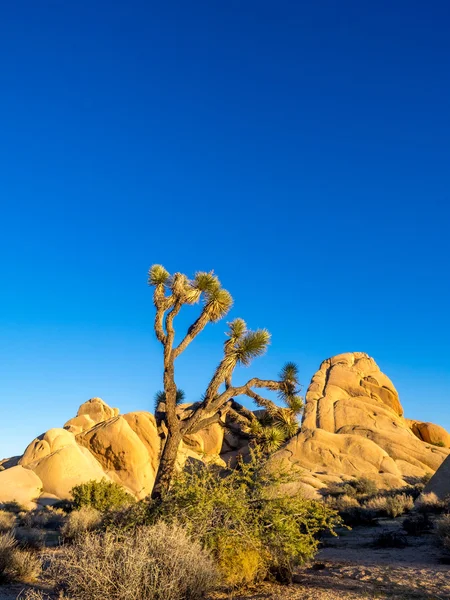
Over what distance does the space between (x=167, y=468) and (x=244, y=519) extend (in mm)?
5511

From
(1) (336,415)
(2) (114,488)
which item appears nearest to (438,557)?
(2) (114,488)

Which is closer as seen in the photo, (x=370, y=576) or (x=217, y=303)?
(x=370, y=576)

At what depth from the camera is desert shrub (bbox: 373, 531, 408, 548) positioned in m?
12.4

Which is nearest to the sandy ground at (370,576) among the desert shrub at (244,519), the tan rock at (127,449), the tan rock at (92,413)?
the desert shrub at (244,519)

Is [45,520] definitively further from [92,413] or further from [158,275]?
[92,413]

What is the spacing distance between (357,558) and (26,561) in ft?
22.7

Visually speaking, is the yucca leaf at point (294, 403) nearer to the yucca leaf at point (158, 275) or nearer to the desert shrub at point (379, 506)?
the desert shrub at point (379, 506)

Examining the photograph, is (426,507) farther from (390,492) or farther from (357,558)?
(390,492)

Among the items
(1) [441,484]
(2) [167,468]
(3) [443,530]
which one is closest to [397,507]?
(1) [441,484]

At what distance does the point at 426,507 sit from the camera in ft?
52.7

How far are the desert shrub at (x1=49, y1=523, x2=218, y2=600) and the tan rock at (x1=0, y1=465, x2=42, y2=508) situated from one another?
59.1ft

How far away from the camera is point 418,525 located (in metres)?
14.1

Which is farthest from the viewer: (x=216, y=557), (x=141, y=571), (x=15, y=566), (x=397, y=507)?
(x=397, y=507)

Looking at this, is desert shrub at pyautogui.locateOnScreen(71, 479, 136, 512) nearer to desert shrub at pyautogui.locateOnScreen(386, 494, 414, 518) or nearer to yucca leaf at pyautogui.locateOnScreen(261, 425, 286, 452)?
yucca leaf at pyautogui.locateOnScreen(261, 425, 286, 452)
